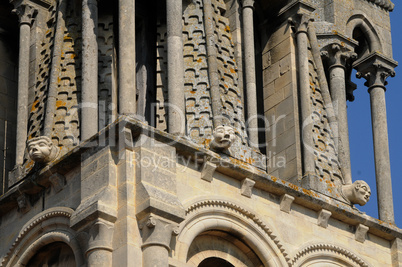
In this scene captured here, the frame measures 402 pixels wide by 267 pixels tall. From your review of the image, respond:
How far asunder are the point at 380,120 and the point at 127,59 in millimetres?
6591

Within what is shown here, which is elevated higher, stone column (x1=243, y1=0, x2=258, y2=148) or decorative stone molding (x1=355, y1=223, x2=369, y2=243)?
stone column (x1=243, y1=0, x2=258, y2=148)

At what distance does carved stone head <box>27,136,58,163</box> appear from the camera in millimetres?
28562

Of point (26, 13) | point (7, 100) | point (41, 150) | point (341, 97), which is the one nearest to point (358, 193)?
point (341, 97)

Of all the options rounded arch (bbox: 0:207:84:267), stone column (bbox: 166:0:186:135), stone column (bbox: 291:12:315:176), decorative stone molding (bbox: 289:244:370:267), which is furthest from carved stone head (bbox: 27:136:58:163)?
stone column (bbox: 291:12:315:176)

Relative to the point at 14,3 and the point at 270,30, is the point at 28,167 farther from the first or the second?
the point at 270,30

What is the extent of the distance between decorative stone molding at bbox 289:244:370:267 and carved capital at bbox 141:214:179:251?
3082mm

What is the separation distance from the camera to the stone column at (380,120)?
31.8 m

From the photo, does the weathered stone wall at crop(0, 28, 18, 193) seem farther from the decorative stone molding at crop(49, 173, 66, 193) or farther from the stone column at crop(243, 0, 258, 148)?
the stone column at crop(243, 0, 258, 148)

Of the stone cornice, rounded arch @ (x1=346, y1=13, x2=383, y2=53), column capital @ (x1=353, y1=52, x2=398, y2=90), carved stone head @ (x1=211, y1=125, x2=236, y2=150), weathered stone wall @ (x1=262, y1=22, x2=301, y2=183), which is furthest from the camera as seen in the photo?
rounded arch @ (x1=346, y1=13, x2=383, y2=53)

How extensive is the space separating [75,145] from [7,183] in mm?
2106

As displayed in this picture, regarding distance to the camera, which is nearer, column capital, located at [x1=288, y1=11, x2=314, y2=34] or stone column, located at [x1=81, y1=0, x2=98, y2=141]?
stone column, located at [x1=81, y1=0, x2=98, y2=141]

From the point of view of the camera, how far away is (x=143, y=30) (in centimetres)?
3081

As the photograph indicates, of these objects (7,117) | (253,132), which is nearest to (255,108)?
(253,132)

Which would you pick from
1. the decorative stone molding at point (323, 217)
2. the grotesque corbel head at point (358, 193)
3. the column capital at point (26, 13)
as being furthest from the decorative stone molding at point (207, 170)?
the column capital at point (26, 13)
